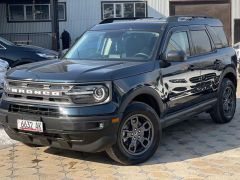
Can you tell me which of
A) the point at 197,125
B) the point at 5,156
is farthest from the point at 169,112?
the point at 5,156

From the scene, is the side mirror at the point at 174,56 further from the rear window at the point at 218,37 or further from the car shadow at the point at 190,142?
the rear window at the point at 218,37

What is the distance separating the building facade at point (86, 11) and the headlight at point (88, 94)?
20560mm

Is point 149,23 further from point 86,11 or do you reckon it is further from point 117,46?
point 86,11

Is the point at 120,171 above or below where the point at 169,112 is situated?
below

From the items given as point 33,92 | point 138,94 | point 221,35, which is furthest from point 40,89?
point 221,35

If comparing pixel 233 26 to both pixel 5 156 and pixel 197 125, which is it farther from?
pixel 5 156

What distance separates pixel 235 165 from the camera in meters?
5.58

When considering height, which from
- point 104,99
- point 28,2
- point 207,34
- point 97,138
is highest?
point 28,2

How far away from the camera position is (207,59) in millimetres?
7129

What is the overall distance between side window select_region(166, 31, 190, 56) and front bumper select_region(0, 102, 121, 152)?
1.65 metres

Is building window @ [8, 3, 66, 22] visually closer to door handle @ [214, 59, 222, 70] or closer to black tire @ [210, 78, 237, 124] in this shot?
black tire @ [210, 78, 237, 124]

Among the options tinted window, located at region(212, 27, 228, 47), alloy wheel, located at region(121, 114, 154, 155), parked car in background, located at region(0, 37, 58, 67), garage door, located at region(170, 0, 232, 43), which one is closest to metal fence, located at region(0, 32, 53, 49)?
garage door, located at region(170, 0, 232, 43)

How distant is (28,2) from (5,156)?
21.2 m

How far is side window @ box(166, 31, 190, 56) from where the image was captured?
6.43 meters
